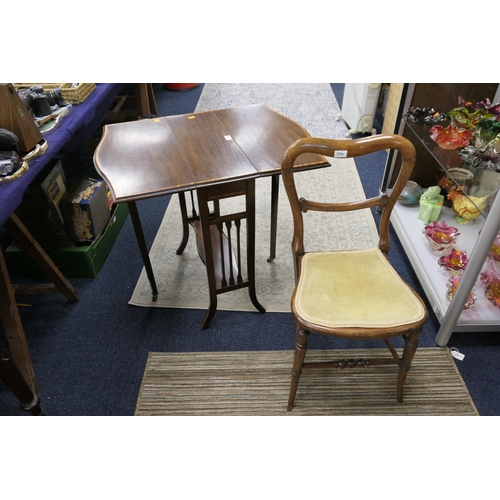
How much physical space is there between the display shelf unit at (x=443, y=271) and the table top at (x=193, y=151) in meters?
0.66

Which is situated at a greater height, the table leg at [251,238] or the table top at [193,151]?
the table top at [193,151]

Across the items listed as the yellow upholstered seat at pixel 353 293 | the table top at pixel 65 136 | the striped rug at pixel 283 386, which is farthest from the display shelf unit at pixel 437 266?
the table top at pixel 65 136

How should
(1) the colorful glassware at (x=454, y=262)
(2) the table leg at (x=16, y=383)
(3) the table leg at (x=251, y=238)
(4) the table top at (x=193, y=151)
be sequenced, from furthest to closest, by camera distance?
Result: (1) the colorful glassware at (x=454, y=262) → (3) the table leg at (x=251, y=238) → (4) the table top at (x=193, y=151) → (2) the table leg at (x=16, y=383)

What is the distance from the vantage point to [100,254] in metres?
2.13

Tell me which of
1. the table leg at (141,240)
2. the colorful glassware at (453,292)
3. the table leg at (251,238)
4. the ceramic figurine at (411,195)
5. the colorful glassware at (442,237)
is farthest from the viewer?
the ceramic figurine at (411,195)

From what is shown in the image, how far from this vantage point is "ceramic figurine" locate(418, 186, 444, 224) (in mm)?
2127

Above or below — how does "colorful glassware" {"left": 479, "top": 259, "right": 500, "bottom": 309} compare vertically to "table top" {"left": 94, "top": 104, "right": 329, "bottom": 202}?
below

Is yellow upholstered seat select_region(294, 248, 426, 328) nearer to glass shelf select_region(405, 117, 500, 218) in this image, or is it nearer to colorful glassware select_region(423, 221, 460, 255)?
glass shelf select_region(405, 117, 500, 218)

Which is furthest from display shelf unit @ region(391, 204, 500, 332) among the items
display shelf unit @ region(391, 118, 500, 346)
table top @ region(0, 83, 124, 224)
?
table top @ region(0, 83, 124, 224)

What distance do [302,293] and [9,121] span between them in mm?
1420

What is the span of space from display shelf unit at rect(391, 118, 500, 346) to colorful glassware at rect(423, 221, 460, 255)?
44 mm

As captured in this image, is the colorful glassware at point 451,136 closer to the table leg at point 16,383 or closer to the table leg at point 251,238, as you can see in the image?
the table leg at point 251,238

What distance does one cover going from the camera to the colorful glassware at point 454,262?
1805mm

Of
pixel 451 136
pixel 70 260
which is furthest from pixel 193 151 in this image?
pixel 451 136
